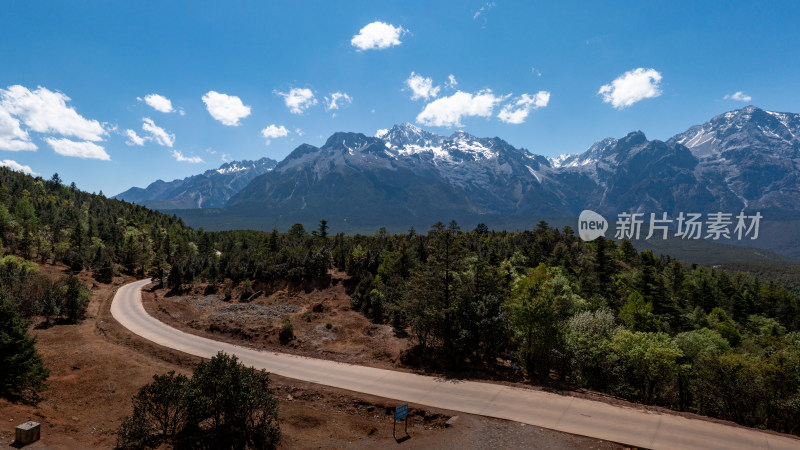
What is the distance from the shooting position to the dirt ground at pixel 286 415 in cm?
1758

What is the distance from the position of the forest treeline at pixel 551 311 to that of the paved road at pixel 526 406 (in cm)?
444

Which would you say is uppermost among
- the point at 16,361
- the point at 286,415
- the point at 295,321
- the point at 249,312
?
the point at 16,361

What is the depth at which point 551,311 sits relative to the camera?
2791 centimetres

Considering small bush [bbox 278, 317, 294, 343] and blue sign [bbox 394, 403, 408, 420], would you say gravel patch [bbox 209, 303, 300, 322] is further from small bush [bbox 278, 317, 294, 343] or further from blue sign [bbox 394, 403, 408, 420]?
blue sign [bbox 394, 403, 408, 420]

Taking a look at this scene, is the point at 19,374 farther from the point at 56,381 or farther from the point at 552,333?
the point at 552,333

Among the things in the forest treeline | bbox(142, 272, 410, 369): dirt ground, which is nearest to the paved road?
bbox(142, 272, 410, 369): dirt ground

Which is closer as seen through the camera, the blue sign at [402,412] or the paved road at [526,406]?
the paved road at [526,406]

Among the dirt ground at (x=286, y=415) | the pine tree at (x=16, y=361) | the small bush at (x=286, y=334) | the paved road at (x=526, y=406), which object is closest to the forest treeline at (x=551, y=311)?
the paved road at (x=526, y=406)

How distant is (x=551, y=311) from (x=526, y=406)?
8.99 metres

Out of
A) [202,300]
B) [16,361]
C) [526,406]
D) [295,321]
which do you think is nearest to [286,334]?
[295,321]

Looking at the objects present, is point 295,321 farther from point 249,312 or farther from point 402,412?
point 402,412

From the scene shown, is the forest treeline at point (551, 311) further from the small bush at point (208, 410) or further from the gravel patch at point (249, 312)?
the small bush at point (208, 410)

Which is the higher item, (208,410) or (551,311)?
(551,311)

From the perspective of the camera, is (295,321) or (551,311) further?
(295,321)
